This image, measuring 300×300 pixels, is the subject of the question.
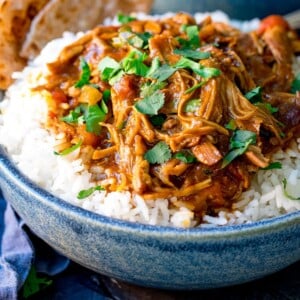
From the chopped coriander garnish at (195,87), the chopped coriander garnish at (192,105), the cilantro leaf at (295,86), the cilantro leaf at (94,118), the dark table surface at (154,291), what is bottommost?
the dark table surface at (154,291)

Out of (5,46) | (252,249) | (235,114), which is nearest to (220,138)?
(235,114)

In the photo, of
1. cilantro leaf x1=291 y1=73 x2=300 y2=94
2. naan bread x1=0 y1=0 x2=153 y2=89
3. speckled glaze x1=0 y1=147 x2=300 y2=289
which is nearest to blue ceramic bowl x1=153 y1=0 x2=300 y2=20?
naan bread x1=0 y1=0 x2=153 y2=89

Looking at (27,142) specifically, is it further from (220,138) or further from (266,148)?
(266,148)

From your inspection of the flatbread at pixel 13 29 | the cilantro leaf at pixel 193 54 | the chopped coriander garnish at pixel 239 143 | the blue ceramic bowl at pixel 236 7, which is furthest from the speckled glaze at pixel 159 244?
the blue ceramic bowl at pixel 236 7

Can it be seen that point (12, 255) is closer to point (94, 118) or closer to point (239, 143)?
point (94, 118)

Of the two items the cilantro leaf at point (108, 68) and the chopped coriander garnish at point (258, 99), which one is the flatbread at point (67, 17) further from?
the chopped coriander garnish at point (258, 99)
